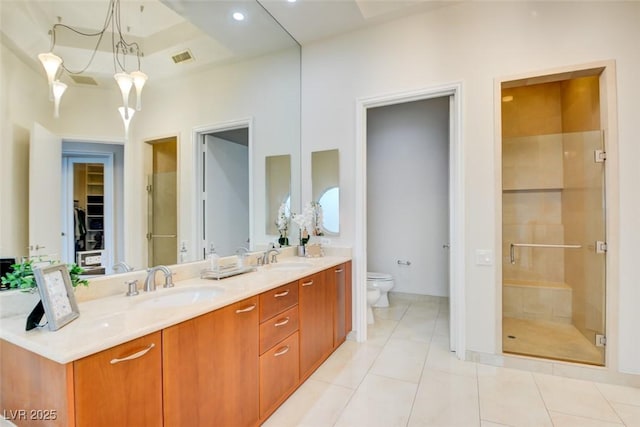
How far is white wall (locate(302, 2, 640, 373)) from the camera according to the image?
7.20ft

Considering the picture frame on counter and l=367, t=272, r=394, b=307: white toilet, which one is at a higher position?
the picture frame on counter

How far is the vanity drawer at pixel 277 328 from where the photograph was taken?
5.82ft

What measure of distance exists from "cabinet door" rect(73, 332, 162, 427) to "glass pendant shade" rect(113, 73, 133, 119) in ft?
4.25

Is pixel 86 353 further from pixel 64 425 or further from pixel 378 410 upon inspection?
pixel 378 410

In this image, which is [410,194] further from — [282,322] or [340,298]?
[282,322]

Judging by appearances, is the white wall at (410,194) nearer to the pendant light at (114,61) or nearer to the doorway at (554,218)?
the doorway at (554,218)

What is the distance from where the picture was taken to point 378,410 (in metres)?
1.96

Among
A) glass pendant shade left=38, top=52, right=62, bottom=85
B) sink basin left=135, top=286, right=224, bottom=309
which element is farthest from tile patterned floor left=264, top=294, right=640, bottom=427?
glass pendant shade left=38, top=52, right=62, bottom=85

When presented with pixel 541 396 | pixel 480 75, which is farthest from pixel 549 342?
pixel 480 75

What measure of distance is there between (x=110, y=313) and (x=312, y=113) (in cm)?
257

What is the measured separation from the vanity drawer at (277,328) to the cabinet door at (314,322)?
10cm

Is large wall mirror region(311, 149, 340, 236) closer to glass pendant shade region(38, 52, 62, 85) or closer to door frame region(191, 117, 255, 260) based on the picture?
door frame region(191, 117, 255, 260)

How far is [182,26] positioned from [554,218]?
12.2ft

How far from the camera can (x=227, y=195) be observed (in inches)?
102
